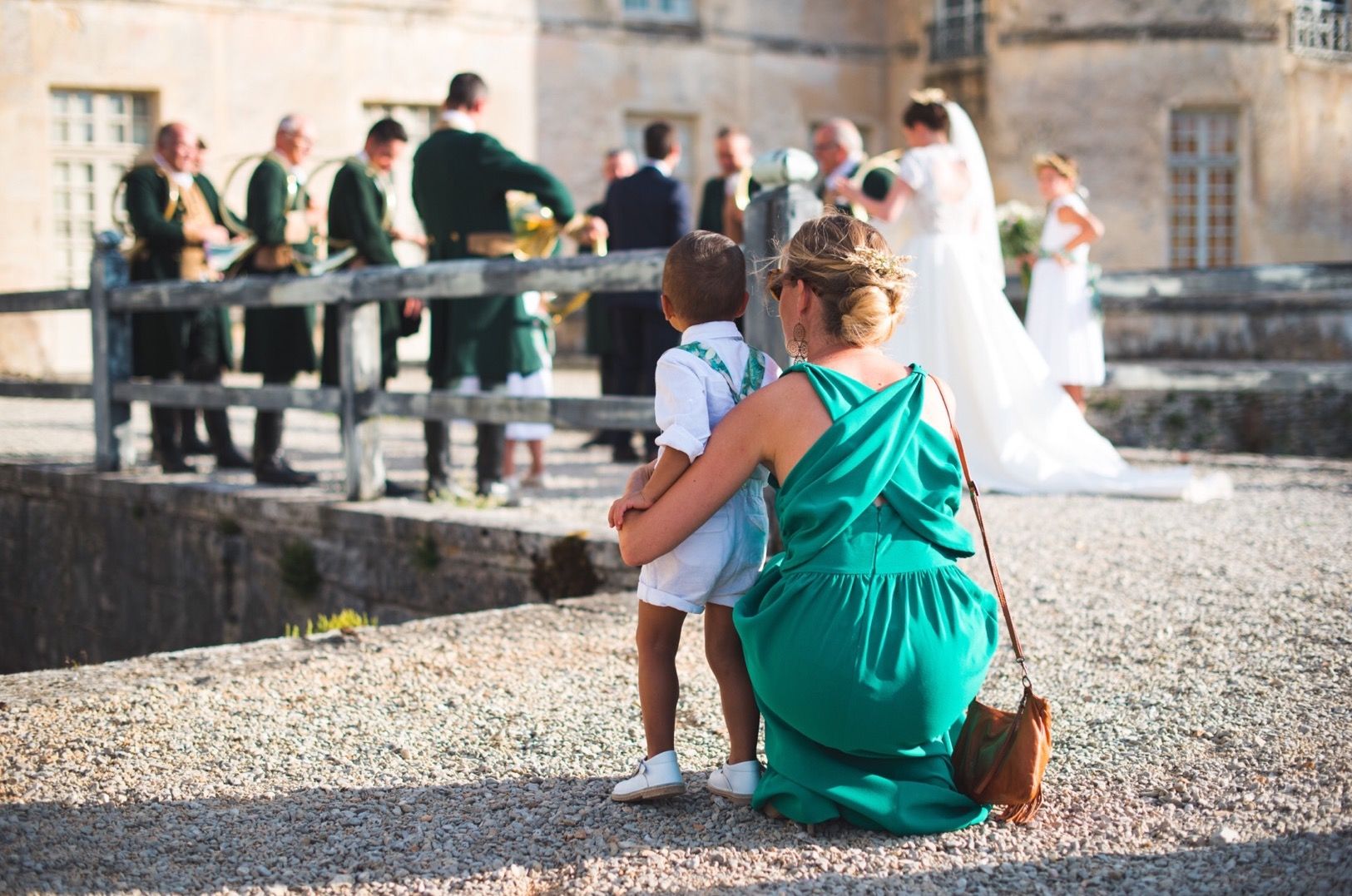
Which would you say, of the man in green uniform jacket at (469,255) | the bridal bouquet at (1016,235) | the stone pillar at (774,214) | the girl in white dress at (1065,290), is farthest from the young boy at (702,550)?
the bridal bouquet at (1016,235)

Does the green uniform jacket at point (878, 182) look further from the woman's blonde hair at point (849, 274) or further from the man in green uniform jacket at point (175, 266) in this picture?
the woman's blonde hair at point (849, 274)

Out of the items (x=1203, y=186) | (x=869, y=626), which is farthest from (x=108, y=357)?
(x=1203, y=186)

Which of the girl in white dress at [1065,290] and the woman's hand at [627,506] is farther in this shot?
the girl in white dress at [1065,290]

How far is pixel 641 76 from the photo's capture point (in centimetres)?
2059

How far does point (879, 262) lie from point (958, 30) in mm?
19805

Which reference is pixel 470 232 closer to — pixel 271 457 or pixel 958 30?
pixel 271 457

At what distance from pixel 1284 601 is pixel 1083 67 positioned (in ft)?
55.7

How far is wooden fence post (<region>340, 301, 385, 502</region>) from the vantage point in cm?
652

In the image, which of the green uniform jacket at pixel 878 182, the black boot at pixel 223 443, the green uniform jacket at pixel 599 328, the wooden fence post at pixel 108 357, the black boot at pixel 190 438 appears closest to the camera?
the wooden fence post at pixel 108 357

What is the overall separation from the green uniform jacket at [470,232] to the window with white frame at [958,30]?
619 inches

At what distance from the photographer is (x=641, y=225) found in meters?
9.05

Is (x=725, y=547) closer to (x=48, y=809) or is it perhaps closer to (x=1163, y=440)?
(x=48, y=809)

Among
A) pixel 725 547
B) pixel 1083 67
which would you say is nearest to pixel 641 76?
pixel 1083 67

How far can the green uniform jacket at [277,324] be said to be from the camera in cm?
749
